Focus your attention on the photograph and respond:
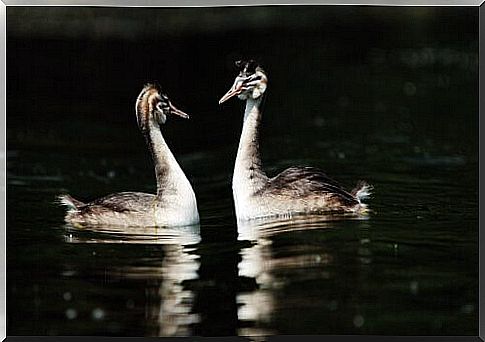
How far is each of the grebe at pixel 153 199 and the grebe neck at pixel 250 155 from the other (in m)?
0.27

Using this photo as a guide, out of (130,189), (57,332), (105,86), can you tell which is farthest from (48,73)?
(57,332)

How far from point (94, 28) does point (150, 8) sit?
290 mm

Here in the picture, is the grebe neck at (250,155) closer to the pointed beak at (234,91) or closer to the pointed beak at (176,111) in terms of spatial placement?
the pointed beak at (234,91)

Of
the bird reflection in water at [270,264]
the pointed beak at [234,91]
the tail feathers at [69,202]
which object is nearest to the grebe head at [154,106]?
the pointed beak at [234,91]

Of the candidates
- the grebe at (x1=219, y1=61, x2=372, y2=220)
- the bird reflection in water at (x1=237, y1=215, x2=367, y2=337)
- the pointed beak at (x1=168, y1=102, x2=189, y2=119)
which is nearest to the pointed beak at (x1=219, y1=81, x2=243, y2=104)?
the grebe at (x1=219, y1=61, x2=372, y2=220)

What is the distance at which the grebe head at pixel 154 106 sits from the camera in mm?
5215

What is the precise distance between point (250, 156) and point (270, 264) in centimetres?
53

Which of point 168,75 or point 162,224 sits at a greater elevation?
point 168,75

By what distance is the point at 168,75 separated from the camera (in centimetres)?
521

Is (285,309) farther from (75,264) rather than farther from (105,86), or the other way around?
(105,86)

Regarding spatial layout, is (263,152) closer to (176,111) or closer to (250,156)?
(250,156)

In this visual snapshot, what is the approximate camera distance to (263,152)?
5.23 metres

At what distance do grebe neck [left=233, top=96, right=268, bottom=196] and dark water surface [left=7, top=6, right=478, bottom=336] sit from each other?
49 millimetres

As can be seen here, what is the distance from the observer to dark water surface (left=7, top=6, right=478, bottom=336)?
5.16 metres
